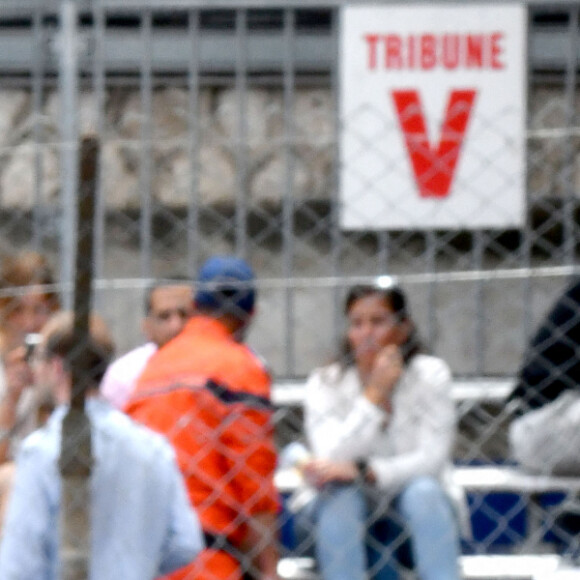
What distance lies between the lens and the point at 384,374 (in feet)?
14.1

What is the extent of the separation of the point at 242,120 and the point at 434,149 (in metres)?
0.87

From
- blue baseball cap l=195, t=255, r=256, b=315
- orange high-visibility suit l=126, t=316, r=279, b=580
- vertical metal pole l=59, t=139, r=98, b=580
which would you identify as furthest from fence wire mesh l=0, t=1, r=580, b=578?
→ vertical metal pole l=59, t=139, r=98, b=580

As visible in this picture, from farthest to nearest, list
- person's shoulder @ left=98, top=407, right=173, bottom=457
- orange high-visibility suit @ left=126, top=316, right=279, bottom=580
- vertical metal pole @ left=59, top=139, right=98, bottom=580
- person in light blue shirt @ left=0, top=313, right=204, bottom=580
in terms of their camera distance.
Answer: orange high-visibility suit @ left=126, top=316, right=279, bottom=580, person's shoulder @ left=98, top=407, right=173, bottom=457, person in light blue shirt @ left=0, top=313, right=204, bottom=580, vertical metal pole @ left=59, top=139, right=98, bottom=580

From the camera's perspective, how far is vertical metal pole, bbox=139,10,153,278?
15.6 ft

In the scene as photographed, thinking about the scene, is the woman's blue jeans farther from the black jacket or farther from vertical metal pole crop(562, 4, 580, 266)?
vertical metal pole crop(562, 4, 580, 266)

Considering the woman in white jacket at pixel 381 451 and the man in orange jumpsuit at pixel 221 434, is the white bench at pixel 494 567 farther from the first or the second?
the man in orange jumpsuit at pixel 221 434

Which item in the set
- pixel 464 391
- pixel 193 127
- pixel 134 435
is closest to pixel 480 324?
pixel 464 391

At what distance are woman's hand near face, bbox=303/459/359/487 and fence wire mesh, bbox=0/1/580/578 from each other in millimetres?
147

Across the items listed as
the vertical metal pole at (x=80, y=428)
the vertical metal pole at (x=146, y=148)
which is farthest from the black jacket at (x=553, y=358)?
the vertical metal pole at (x=80, y=428)

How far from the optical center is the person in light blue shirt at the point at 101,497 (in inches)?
127

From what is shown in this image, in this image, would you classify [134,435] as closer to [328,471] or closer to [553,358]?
[328,471]

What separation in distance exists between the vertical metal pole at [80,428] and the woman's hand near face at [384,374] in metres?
1.20

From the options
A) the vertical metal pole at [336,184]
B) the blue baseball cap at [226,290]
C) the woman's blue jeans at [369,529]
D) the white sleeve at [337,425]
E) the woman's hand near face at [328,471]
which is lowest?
the woman's blue jeans at [369,529]

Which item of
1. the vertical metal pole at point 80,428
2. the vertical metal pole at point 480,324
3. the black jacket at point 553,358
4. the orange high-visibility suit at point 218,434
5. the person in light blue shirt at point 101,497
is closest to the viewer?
the vertical metal pole at point 80,428
